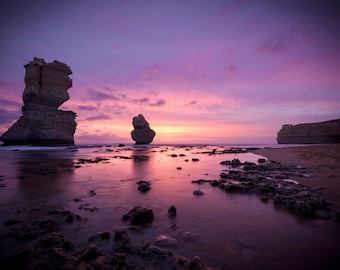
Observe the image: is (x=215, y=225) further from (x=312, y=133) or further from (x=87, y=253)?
(x=312, y=133)

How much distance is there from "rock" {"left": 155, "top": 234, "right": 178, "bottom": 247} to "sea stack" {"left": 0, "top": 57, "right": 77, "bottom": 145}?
55558 millimetres

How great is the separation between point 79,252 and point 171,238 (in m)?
1.73

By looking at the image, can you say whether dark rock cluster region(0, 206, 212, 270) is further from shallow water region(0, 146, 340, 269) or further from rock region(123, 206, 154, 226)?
rock region(123, 206, 154, 226)

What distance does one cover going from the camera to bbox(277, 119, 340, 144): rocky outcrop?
77.2m

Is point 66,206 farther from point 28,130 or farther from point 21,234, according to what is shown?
point 28,130

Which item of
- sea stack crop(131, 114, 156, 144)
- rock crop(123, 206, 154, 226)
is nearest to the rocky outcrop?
sea stack crop(131, 114, 156, 144)

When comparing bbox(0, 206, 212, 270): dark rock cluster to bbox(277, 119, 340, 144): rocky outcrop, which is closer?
bbox(0, 206, 212, 270): dark rock cluster

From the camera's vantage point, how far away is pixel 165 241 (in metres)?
3.64

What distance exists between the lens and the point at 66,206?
581cm

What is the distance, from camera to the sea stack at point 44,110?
4825 cm

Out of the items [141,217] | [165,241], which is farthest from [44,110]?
[165,241]

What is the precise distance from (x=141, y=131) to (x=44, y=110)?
58.2m

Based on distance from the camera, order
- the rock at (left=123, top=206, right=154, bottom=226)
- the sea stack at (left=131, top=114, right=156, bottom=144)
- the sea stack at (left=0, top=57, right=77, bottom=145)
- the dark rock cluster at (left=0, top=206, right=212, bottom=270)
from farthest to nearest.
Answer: the sea stack at (left=131, top=114, right=156, bottom=144)
the sea stack at (left=0, top=57, right=77, bottom=145)
the rock at (left=123, top=206, right=154, bottom=226)
the dark rock cluster at (left=0, top=206, right=212, bottom=270)

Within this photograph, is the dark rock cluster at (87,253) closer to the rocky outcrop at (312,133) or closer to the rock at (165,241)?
the rock at (165,241)
